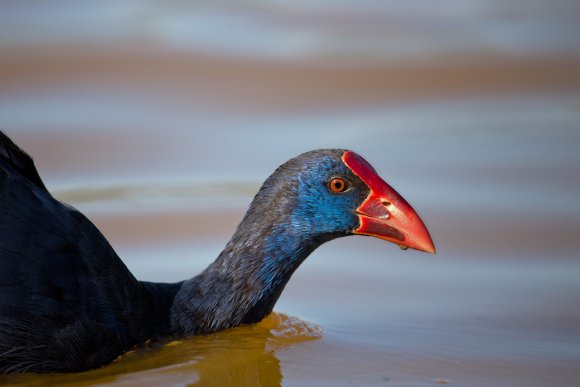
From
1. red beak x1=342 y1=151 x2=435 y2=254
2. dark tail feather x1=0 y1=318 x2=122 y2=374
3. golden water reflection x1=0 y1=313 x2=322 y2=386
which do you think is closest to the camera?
dark tail feather x1=0 y1=318 x2=122 y2=374

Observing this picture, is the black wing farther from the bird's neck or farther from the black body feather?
the bird's neck

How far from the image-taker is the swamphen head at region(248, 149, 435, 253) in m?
6.43

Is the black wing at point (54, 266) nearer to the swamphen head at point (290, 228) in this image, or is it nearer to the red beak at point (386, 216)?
the swamphen head at point (290, 228)

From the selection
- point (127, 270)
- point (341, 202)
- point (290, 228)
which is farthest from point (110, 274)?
point (341, 202)

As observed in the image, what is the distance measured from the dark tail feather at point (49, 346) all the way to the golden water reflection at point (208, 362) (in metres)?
0.05

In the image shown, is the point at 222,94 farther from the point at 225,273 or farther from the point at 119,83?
the point at 225,273

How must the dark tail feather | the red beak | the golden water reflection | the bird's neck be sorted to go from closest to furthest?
the dark tail feather < the golden water reflection < the red beak < the bird's neck

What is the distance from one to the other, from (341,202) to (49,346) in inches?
63.1

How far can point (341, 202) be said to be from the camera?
6.47 metres

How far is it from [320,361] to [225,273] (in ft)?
2.19

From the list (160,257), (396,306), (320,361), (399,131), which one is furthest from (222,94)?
(320,361)

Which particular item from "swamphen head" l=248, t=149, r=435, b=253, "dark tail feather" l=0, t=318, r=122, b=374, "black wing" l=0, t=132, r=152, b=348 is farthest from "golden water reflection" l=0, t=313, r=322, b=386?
"swamphen head" l=248, t=149, r=435, b=253

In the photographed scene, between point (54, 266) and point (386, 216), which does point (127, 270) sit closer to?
point (54, 266)

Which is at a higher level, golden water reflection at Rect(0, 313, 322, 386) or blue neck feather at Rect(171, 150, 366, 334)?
blue neck feather at Rect(171, 150, 366, 334)
